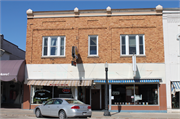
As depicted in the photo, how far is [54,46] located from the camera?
1803 cm

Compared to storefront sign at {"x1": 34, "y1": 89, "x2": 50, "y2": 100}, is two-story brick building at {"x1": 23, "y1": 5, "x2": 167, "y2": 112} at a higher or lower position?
higher

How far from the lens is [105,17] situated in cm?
1792

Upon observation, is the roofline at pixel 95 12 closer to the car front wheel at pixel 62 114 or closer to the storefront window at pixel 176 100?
the storefront window at pixel 176 100

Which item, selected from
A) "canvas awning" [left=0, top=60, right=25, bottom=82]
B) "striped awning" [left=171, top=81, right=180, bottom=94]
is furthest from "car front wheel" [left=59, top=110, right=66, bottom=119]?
"striped awning" [left=171, top=81, right=180, bottom=94]

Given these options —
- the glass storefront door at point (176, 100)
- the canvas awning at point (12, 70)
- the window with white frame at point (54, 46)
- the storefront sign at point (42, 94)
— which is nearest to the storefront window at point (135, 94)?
the glass storefront door at point (176, 100)

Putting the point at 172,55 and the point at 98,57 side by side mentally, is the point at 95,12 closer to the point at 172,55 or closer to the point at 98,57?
the point at 98,57

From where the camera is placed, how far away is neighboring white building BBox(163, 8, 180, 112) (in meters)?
16.5

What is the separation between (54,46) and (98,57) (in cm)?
410

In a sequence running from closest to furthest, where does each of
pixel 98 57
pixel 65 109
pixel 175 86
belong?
pixel 65 109, pixel 175 86, pixel 98 57

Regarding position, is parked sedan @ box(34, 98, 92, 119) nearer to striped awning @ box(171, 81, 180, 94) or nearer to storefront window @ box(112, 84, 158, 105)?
storefront window @ box(112, 84, 158, 105)

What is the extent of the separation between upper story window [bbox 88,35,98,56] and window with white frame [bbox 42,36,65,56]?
93.3 inches

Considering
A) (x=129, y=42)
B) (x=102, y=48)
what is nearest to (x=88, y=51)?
(x=102, y=48)

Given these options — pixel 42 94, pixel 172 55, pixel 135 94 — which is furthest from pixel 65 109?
pixel 172 55

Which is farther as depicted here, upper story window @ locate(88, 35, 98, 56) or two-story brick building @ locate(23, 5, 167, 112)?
upper story window @ locate(88, 35, 98, 56)
